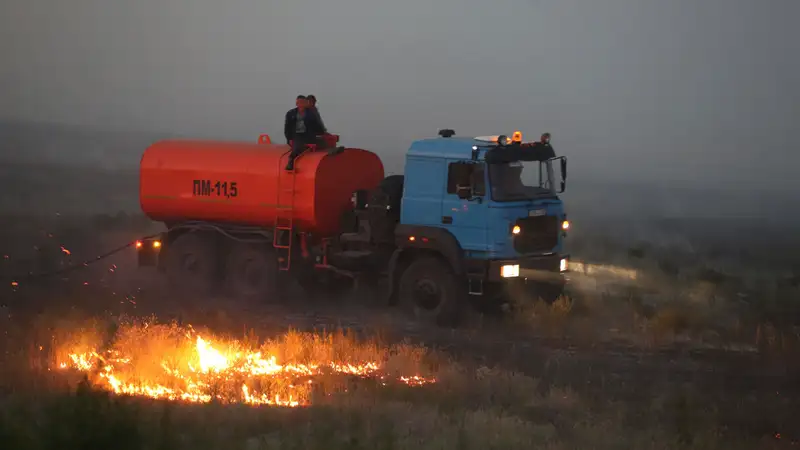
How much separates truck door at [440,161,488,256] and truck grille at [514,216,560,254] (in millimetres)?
663

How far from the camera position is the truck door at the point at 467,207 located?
57.2 ft

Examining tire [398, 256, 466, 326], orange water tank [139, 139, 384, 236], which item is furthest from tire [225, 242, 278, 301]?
tire [398, 256, 466, 326]

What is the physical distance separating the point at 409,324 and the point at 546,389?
545 centimetres

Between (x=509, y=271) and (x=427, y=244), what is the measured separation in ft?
5.24

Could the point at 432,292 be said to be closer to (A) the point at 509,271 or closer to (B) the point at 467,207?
(A) the point at 509,271

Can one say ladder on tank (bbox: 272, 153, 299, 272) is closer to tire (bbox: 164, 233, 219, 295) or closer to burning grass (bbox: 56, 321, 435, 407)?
tire (bbox: 164, 233, 219, 295)

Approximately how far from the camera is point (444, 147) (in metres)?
17.9

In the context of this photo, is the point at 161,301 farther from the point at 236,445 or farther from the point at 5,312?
the point at 236,445

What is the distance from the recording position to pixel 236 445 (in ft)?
31.2

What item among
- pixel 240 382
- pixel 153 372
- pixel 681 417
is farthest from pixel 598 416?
pixel 153 372

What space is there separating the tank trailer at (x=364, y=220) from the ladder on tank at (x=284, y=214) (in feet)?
0.09

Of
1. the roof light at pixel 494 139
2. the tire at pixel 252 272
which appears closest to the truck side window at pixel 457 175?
the roof light at pixel 494 139

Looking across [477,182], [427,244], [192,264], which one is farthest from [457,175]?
[192,264]

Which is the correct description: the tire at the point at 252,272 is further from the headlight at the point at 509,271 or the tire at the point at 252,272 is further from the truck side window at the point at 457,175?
the headlight at the point at 509,271
